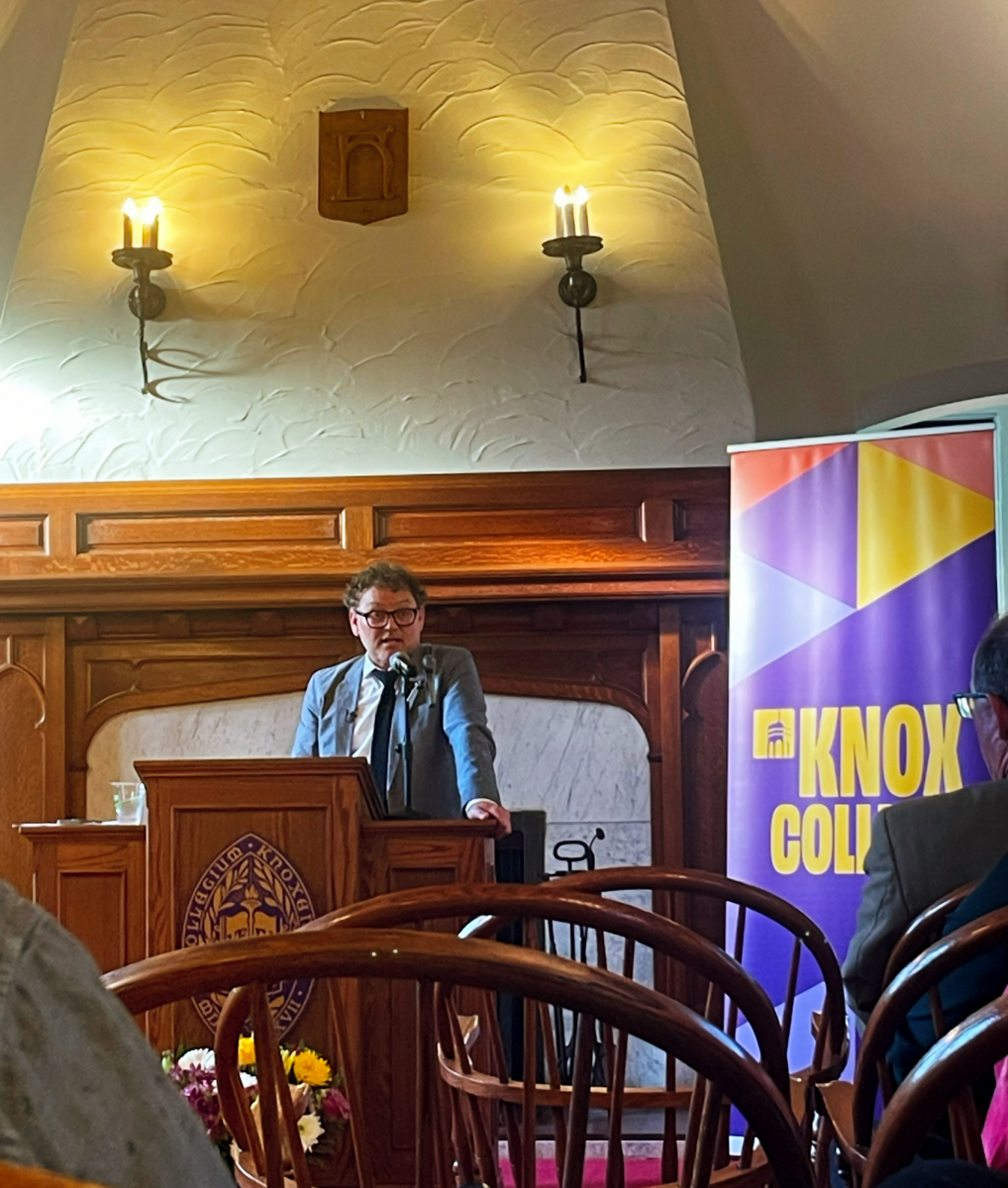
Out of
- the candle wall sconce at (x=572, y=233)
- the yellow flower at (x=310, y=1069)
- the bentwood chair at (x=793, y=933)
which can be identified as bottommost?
the yellow flower at (x=310, y=1069)

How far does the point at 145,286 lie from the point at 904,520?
2.59m

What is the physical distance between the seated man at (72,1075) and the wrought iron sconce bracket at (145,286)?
4649 mm

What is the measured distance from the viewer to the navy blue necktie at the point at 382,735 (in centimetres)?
418

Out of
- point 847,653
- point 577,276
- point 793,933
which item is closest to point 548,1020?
point 793,933

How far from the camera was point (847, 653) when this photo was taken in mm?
4387

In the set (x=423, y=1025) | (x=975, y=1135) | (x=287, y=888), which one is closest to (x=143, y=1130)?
(x=423, y=1025)

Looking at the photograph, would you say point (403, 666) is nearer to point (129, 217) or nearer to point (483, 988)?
point (129, 217)

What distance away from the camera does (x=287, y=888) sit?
124 inches

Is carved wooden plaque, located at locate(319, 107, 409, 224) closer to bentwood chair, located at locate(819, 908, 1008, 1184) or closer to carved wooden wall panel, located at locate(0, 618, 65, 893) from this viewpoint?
carved wooden wall panel, located at locate(0, 618, 65, 893)

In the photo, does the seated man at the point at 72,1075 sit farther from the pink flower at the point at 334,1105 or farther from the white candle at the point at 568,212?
the white candle at the point at 568,212

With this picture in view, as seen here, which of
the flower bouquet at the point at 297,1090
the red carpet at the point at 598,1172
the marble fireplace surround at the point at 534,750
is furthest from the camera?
the marble fireplace surround at the point at 534,750

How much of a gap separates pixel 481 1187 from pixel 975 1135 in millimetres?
394

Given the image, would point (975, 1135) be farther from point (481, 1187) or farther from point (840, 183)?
point (840, 183)

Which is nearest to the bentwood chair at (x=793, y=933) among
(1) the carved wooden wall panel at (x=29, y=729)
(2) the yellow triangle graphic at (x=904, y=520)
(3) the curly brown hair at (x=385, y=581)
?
(3) the curly brown hair at (x=385, y=581)
